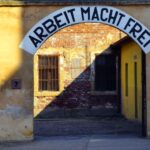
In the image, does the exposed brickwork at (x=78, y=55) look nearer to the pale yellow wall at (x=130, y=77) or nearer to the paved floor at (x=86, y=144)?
the pale yellow wall at (x=130, y=77)

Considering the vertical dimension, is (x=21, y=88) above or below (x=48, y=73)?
below

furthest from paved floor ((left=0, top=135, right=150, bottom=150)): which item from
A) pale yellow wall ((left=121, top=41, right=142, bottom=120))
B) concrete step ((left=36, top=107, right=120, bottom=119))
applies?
concrete step ((left=36, top=107, right=120, bottom=119))

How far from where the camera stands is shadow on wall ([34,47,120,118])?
3138cm

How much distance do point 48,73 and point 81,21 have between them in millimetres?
14318

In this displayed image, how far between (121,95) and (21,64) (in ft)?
46.2

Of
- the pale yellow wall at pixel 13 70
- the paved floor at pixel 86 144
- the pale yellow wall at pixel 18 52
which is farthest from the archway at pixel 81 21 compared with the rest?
the paved floor at pixel 86 144

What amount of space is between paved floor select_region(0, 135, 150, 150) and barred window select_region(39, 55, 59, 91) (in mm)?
13479

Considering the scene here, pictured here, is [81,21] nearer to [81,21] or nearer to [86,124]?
[81,21]

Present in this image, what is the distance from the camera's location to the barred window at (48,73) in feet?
103

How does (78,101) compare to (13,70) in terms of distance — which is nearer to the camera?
(13,70)

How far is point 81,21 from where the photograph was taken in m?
17.4

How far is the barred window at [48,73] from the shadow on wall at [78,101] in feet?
1.64

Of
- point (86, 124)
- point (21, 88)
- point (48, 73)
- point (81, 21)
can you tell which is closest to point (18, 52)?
point (21, 88)

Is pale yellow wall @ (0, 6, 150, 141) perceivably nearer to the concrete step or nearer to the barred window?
the concrete step
